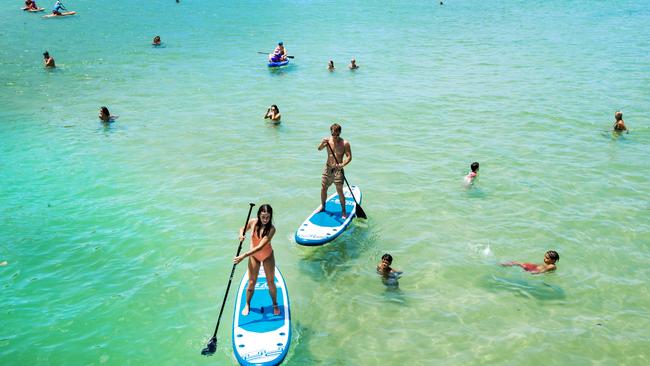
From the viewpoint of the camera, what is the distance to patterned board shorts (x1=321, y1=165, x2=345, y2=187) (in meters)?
13.0

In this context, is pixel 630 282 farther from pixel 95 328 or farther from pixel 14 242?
pixel 14 242

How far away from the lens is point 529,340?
993 centimetres

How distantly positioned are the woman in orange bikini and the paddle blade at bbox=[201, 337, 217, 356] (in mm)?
752

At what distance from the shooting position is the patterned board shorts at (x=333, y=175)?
513 inches

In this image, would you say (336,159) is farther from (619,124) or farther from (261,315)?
(619,124)

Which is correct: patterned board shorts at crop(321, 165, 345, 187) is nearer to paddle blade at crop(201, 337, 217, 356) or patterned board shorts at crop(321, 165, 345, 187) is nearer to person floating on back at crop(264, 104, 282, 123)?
paddle blade at crop(201, 337, 217, 356)

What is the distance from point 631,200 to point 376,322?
9.82 meters

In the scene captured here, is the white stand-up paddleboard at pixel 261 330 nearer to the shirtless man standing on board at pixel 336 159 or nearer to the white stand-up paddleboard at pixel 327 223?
the white stand-up paddleboard at pixel 327 223

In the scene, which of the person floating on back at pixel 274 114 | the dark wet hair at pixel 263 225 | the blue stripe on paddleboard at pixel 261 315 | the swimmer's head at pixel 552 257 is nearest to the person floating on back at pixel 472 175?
the swimmer's head at pixel 552 257

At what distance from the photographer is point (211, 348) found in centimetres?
930

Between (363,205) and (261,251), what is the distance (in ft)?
20.5

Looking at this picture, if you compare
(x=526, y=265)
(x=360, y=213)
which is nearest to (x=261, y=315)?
(x=360, y=213)

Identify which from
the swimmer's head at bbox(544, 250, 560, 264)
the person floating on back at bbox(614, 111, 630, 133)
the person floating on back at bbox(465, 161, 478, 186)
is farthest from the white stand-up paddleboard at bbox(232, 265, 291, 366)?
the person floating on back at bbox(614, 111, 630, 133)

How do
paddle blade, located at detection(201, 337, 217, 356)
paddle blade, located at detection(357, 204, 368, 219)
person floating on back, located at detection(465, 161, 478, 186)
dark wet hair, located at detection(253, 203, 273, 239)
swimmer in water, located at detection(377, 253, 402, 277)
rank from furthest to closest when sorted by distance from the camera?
person floating on back, located at detection(465, 161, 478, 186)
paddle blade, located at detection(357, 204, 368, 219)
swimmer in water, located at detection(377, 253, 402, 277)
paddle blade, located at detection(201, 337, 217, 356)
dark wet hair, located at detection(253, 203, 273, 239)
